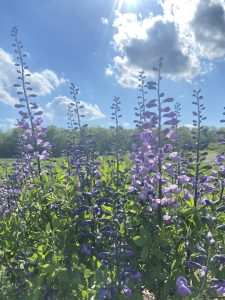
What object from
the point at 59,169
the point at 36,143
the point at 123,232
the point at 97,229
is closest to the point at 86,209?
the point at 97,229

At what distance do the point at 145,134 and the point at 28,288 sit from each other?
2.49m

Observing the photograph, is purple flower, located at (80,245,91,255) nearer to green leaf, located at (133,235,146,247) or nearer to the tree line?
green leaf, located at (133,235,146,247)

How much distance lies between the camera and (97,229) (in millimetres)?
4457

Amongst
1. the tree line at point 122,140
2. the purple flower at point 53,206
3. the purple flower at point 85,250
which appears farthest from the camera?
the tree line at point 122,140

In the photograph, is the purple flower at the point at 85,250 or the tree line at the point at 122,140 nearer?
the purple flower at the point at 85,250

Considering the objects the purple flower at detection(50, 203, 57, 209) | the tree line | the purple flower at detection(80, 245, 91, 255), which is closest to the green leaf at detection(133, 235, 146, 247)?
the purple flower at detection(80, 245, 91, 255)

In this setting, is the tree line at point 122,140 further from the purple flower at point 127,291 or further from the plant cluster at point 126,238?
the purple flower at point 127,291

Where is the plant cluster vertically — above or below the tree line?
below

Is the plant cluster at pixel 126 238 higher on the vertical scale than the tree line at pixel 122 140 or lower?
lower

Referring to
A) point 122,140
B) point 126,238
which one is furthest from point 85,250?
point 122,140

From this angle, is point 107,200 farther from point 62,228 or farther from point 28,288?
point 28,288

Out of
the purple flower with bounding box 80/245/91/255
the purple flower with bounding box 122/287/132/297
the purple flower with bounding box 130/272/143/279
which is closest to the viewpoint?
the purple flower with bounding box 122/287/132/297

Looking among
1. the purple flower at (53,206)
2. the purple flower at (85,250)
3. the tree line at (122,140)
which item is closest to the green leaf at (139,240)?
the purple flower at (85,250)

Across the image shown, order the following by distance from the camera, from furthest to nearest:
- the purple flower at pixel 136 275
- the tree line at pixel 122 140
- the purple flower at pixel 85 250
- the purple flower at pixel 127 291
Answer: the tree line at pixel 122 140, the purple flower at pixel 85 250, the purple flower at pixel 136 275, the purple flower at pixel 127 291
